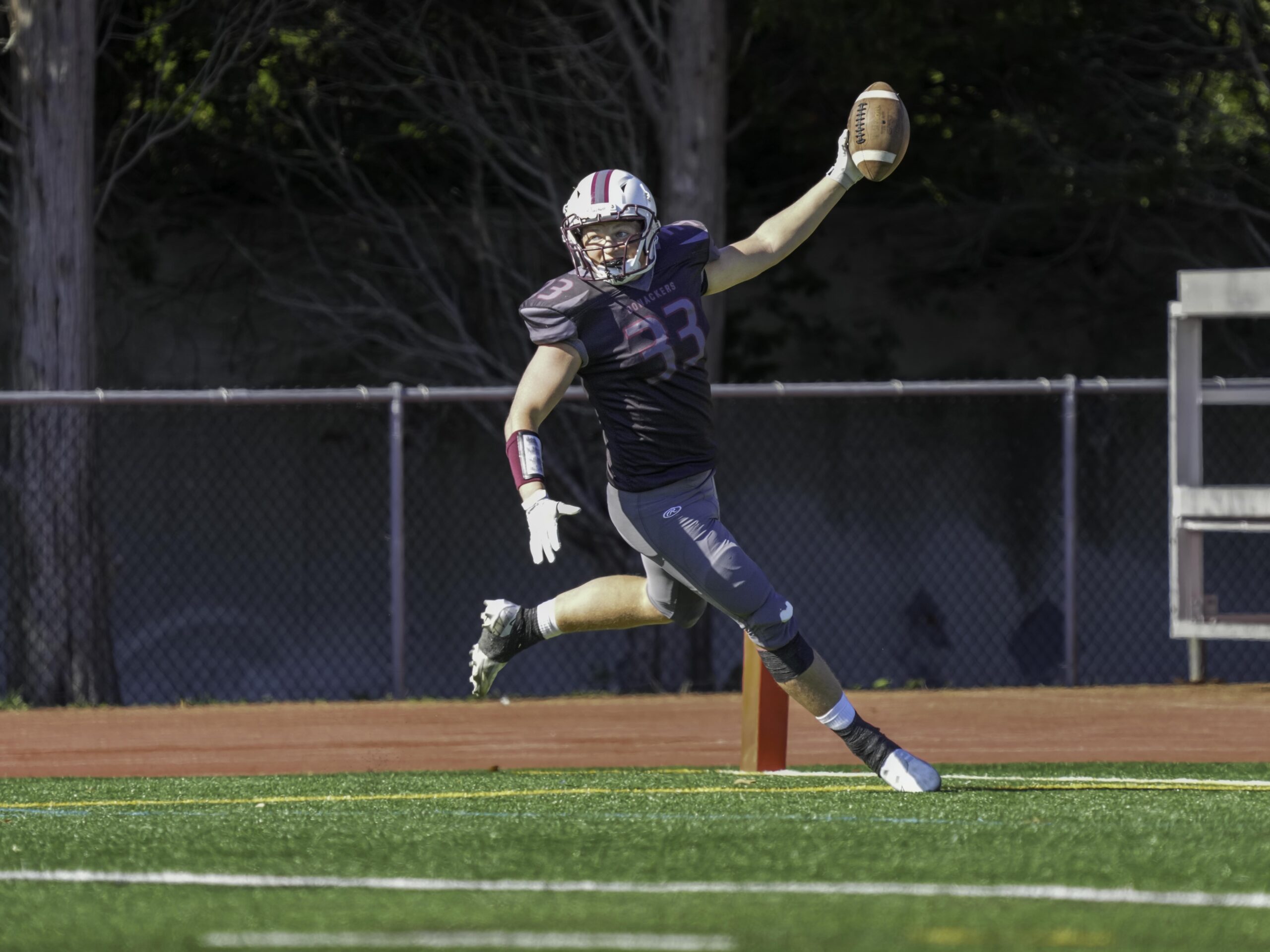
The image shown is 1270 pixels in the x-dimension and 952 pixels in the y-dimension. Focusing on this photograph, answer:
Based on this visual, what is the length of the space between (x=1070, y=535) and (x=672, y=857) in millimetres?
7647

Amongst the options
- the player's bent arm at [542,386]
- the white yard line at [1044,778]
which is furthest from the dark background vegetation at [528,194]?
the player's bent arm at [542,386]

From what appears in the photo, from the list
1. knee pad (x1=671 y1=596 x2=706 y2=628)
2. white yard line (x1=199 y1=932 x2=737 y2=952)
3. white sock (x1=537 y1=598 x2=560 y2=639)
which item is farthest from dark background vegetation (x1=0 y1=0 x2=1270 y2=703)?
white yard line (x1=199 y1=932 x2=737 y2=952)

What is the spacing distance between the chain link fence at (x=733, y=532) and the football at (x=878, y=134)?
7.29m

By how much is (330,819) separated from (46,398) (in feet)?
20.0

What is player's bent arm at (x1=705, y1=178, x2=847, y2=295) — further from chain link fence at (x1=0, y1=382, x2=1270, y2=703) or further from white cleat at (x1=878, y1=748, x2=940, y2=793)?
chain link fence at (x1=0, y1=382, x2=1270, y2=703)

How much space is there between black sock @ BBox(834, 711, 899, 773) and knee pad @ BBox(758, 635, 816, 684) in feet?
0.85

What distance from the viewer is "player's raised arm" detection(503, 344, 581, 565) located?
235 inches

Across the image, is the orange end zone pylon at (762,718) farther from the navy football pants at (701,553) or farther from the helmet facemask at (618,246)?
the helmet facemask at (618,246)

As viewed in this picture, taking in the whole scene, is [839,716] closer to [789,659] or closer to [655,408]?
[789,659]

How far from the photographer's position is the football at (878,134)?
269 inches

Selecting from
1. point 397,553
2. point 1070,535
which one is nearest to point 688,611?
point 397,553

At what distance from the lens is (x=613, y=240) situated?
635 centimetres

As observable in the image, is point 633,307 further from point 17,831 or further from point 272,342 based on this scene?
point 272,342

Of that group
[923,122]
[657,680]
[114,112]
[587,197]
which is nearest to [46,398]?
[114,112]
